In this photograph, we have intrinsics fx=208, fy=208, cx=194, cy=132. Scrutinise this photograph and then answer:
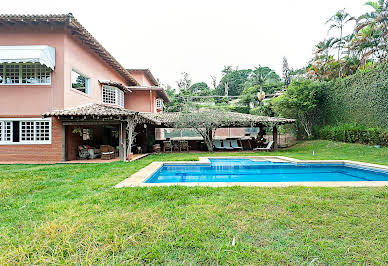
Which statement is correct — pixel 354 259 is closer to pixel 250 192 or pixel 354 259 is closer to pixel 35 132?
pixel 250 192

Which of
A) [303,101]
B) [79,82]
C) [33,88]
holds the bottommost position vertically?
[33,88]

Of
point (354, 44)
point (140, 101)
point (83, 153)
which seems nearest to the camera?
point (83, 153)

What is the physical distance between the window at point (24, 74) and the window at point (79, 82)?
142cm

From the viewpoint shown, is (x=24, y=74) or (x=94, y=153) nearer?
(x=24, y=74)

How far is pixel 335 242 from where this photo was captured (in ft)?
9.50

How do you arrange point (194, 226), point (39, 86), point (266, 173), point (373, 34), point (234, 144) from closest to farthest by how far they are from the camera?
point (194, 226) → point (266, 173) → point (39, 86) → point (373, 34) → point (234, 144)

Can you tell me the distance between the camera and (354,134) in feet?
53.3

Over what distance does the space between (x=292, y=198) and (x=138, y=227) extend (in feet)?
11.3

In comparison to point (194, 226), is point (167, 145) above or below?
above

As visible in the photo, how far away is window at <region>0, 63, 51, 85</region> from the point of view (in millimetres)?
11656

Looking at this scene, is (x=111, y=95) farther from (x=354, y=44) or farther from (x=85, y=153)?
(x=354, y=44)

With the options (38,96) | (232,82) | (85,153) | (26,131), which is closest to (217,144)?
(85,153)

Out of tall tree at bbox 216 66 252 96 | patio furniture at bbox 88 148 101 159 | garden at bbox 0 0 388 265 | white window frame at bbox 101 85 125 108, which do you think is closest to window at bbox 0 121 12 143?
patio furniture at bbox 88 148 101 159

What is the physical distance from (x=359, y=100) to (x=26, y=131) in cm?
2350
